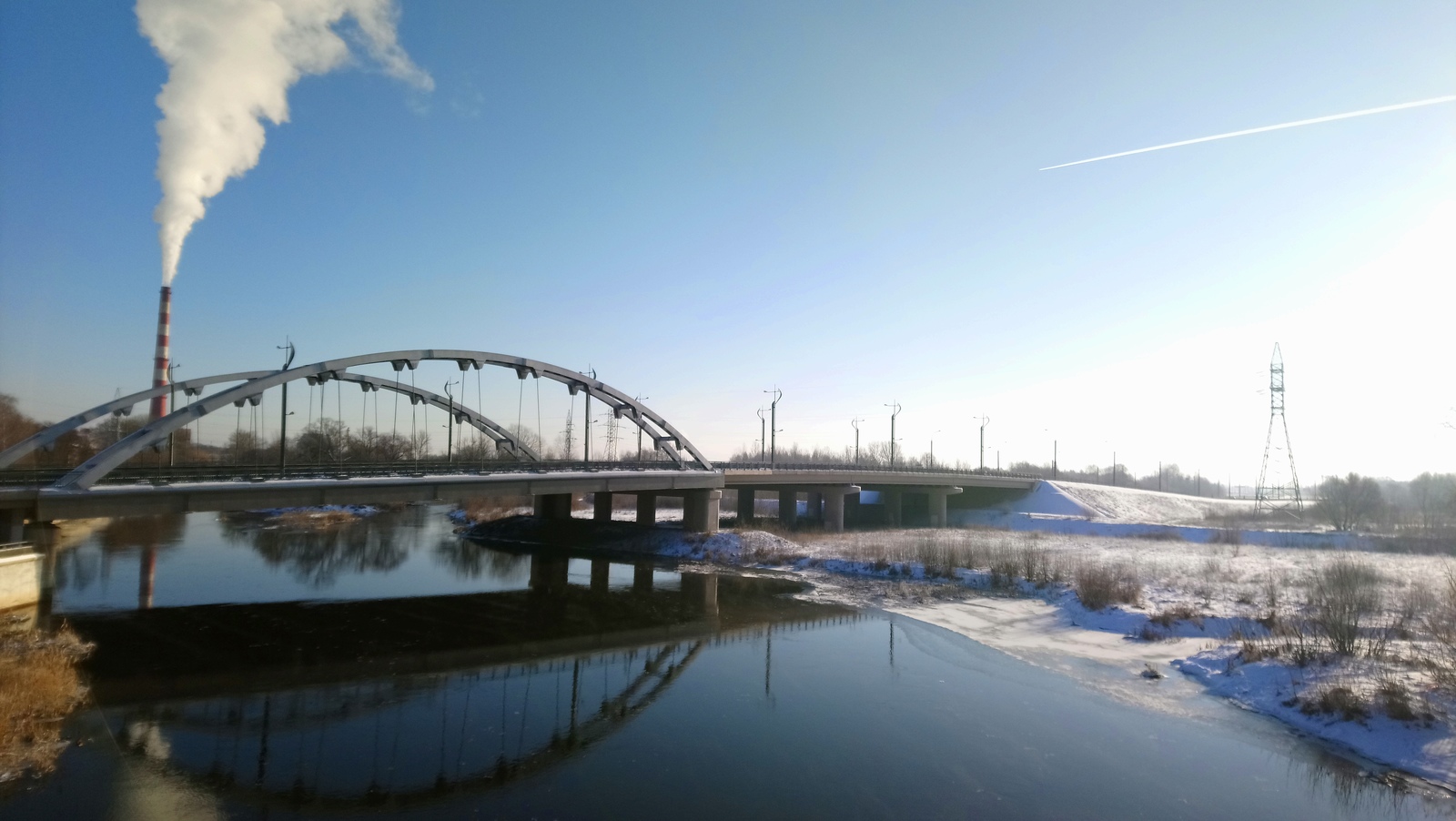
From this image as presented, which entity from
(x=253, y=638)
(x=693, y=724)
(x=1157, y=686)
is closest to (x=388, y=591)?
(x=253, y=638)

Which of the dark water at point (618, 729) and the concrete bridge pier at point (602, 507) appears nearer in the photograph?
the dark water at point (618, 729)

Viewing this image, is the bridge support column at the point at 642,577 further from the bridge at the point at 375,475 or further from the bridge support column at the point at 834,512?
the bridge support column at the point at 834,512

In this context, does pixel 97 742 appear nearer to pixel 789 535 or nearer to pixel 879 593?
pixel 879 593

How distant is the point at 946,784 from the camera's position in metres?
11.7

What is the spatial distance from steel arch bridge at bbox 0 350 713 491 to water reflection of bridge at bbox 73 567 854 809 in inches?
323

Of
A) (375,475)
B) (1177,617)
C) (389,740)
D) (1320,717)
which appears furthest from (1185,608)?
(375,475)

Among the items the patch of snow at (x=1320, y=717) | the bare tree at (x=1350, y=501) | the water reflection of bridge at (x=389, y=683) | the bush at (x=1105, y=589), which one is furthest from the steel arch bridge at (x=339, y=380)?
the bare tree at (x=1350, y=501)

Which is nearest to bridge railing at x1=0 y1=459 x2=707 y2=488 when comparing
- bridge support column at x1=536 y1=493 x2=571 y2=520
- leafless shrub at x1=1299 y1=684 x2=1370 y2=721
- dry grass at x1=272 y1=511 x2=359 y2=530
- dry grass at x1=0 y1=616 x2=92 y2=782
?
dry grass at x1=0 y1=616 x2=92 y2=782

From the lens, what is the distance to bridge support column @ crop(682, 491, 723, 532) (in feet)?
155

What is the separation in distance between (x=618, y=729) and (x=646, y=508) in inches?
1452

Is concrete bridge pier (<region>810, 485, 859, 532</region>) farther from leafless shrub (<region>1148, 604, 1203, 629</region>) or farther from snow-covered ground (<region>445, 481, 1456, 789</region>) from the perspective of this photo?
leafless shrub (<region>1148, 604, 1203, 629</region>)

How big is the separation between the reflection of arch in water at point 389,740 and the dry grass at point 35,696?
1232mm

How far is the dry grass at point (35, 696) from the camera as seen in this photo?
38.9ft

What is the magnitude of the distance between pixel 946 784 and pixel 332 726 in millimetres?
12051
